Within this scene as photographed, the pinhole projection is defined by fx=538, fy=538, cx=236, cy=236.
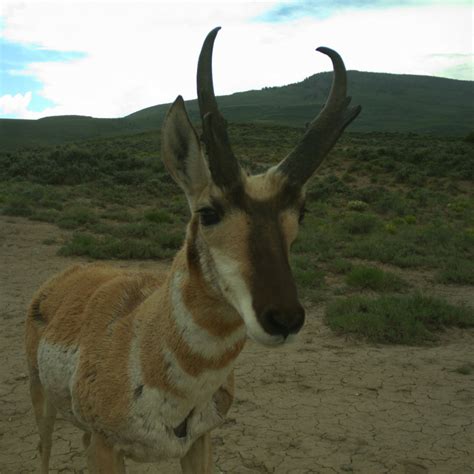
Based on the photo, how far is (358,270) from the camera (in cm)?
1053

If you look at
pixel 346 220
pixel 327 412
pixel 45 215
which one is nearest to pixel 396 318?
pixel 327 412

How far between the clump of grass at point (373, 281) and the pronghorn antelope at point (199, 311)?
293 inches

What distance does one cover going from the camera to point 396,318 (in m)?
7.96

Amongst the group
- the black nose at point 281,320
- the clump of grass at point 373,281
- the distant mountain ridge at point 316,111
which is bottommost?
the clump of grass at point 373,281

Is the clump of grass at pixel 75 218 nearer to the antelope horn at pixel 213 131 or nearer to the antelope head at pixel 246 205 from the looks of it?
the antelope head at pixel 246 205

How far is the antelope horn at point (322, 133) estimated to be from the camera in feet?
9.06

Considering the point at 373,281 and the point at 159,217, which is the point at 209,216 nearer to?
the point at 373,281

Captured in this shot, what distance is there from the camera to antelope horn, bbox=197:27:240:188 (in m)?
2.59

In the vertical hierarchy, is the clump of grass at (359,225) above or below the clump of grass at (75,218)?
below

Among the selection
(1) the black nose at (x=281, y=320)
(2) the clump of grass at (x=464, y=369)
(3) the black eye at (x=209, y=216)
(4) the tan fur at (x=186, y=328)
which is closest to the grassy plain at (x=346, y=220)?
(2) the clump of grass at (x=464, y=369)

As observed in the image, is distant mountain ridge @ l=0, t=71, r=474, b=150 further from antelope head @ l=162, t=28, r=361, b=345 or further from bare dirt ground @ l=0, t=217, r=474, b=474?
antelope head @ l=162, t=28, r=361, b=345

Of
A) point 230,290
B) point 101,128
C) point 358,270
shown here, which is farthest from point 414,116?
point 230,290

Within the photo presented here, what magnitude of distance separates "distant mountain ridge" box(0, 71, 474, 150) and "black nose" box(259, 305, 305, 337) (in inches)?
3160

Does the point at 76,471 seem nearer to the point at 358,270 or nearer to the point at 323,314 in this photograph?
the point at 323,314
